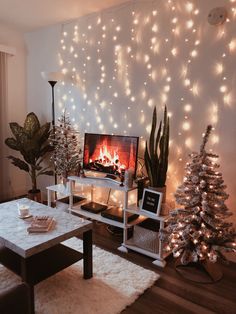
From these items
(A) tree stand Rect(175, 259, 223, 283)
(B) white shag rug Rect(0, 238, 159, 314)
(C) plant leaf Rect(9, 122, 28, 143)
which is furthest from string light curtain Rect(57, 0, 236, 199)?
(B) white shag rug Rect(0, 238, 159, 314)

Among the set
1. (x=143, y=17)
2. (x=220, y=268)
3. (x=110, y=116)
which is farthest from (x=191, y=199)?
(x=143, y=17)

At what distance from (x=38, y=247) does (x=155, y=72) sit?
6.92ft

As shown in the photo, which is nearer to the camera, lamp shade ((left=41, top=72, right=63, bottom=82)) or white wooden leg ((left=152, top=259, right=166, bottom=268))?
white wooden leg ((left=152, top=259, right=166, bottom=268))

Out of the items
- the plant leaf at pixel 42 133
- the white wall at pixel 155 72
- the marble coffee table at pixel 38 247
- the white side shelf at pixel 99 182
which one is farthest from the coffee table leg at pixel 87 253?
the plant leaf at pixel 42 133

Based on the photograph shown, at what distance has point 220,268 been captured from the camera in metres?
2.53

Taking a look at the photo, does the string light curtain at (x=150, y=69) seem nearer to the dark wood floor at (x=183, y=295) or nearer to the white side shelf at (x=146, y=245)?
the white side shelf at (x=146, y=245)

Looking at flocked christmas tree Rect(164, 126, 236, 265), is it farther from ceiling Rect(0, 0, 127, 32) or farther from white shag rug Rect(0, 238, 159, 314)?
ceiling Rect(0, 0, 127, 32)

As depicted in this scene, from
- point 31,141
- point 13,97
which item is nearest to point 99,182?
point 31,141

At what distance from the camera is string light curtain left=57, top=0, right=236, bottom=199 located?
2.57 m

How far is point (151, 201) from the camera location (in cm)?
263

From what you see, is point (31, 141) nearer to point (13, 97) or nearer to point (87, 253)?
point (13, 97)

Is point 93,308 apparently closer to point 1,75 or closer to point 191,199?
point 191,199

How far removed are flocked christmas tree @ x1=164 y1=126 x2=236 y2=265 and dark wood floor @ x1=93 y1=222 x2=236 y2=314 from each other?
213 mm

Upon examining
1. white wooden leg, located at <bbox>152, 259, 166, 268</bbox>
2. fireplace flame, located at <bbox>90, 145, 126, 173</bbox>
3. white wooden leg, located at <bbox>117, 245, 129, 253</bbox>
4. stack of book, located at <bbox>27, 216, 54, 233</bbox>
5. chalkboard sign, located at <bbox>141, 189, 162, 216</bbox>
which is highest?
fireplace flame, located at <bbox>90, 145, 126, 173</bbox>
